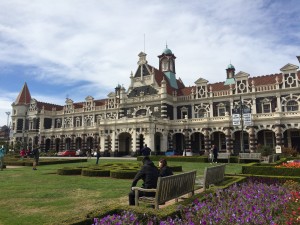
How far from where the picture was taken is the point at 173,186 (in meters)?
8.43

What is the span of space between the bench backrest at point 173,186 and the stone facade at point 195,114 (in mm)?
27227

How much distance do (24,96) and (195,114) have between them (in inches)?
2101

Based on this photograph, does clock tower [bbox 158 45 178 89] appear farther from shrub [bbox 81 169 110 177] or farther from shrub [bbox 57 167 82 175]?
shrub [bbox 81 169 110 177]

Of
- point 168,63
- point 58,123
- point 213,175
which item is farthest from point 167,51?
point 213,175

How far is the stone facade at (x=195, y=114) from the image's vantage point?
4266 cm

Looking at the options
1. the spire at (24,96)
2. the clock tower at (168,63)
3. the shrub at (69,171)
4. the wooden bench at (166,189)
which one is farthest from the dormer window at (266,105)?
the spire at (24,96)

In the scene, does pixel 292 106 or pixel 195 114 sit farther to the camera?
pixel 195 114

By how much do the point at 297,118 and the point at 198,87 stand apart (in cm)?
1867

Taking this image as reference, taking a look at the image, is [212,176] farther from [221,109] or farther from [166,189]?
[221,109]

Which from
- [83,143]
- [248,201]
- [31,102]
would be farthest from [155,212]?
[31,102]

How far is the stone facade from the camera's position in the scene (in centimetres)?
4266

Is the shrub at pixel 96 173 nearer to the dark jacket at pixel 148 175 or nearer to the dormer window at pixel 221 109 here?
the dark jacket at pixel 148 175

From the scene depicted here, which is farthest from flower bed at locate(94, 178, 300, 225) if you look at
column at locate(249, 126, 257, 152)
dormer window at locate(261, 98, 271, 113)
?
dormer window at locate(261, 98, 271, 113)

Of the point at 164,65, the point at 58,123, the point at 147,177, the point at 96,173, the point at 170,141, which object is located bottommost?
the point at 96,173
